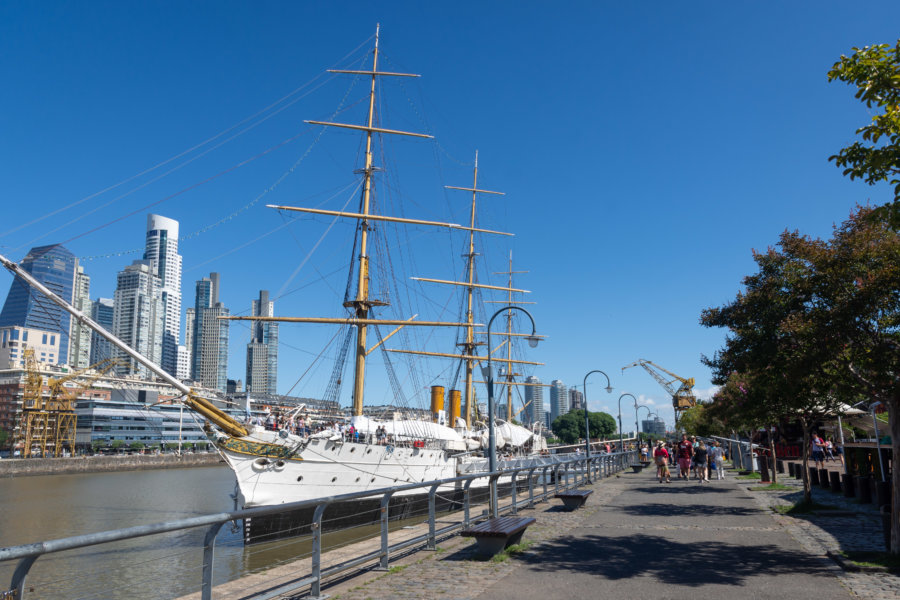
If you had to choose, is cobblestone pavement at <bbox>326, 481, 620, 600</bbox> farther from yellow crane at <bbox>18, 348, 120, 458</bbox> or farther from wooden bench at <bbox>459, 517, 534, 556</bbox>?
yellow crane at <bbox>18, 348, 120, 458</bbox>

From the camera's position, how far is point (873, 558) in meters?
9.08

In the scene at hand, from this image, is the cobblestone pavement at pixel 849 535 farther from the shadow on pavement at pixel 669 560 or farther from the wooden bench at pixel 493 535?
the wooden bench at pixel 493 535

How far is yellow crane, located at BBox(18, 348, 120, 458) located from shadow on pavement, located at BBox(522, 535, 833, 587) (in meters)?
110

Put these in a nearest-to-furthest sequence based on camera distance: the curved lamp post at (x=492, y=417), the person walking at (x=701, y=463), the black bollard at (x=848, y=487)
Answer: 1. the curved lamp post at (x=492, y=417)
2. the black bollard at (x=848, y=487)
3. the person walking at (x=701, y=463)

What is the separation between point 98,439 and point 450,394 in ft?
326

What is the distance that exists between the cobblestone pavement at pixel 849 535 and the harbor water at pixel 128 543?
7.08m

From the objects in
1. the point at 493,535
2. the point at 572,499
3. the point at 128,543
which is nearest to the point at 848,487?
the point at 572,499

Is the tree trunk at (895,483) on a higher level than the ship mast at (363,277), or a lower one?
lower

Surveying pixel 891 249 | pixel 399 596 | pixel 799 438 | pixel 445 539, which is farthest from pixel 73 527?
pixel 799 438

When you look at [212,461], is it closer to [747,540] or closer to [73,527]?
[73,527]

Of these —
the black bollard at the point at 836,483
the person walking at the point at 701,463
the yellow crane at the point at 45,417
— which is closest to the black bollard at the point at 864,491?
the black bollard at the point at 836,483

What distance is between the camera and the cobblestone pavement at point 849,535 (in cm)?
755

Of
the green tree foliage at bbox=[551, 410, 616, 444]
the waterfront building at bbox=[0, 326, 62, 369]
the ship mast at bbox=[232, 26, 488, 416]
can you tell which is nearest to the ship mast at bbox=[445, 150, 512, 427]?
the ship mast at bbox=[232, 26, 488, 416]

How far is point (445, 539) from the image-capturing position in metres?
11.8
